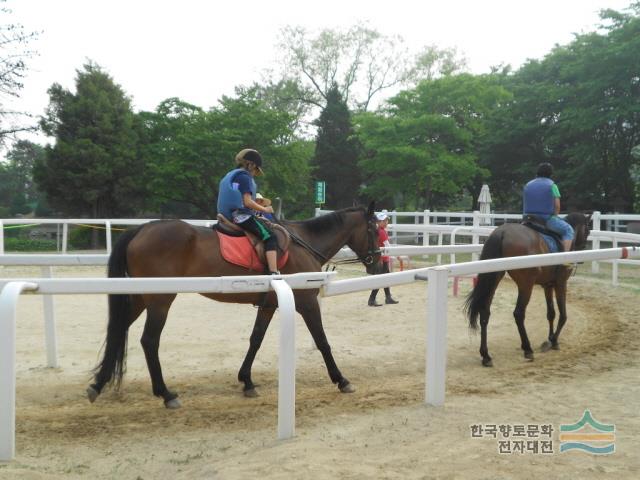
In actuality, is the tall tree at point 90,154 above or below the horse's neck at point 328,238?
above

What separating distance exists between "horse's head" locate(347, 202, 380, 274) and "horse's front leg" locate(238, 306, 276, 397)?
144 centimetres

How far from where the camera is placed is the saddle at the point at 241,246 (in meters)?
5.37

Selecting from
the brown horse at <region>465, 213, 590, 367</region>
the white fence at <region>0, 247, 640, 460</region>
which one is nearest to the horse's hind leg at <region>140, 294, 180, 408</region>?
the white fence at <region>0, 247, 640, 460</region>

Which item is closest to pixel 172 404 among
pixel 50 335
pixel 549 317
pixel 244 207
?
pixel 244 207

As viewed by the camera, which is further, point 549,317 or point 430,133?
point 430,133

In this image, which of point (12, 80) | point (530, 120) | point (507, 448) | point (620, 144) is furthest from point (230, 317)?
point (530, 120)

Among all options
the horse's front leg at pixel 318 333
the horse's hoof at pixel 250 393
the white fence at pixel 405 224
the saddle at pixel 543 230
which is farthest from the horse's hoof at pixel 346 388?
the white fence at pixel 405 224

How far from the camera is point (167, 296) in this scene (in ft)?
15.9

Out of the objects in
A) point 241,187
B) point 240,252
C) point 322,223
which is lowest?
point 240,252

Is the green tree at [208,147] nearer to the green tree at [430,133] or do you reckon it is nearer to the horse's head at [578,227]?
the green tree at [430,133]

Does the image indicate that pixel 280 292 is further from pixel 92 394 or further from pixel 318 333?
pixel 92 394

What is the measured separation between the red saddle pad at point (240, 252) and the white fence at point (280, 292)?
53.1 inches

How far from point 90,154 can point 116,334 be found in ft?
87.0

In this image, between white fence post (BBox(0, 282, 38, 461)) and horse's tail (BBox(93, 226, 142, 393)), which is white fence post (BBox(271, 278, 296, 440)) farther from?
horse's tail (BBox(93, 226, 142, 393))
